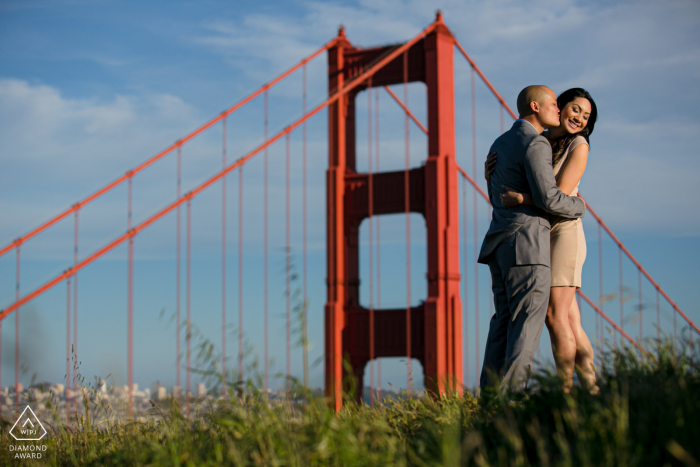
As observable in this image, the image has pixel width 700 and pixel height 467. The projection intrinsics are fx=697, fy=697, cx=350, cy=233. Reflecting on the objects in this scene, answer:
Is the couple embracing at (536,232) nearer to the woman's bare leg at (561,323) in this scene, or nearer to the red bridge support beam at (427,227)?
the woman's bare leg at (561,323)

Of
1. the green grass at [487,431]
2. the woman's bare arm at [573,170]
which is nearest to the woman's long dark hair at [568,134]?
the woman's bare arm at [573,170]

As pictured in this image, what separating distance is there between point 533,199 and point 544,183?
85 mm

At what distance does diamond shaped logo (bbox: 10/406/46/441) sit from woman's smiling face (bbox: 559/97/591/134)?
2.75 meters

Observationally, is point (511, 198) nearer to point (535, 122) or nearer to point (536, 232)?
point (536, 232)

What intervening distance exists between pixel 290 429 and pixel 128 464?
61 cm

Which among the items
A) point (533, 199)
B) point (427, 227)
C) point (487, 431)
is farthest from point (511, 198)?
point (427, 227)

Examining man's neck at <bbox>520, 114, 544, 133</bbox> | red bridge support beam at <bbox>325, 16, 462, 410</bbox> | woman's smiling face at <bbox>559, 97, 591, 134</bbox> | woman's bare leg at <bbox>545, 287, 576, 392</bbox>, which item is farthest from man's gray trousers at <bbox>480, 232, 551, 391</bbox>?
red bridge support beam at <bbox>325, 16, 462, 410</bbox>

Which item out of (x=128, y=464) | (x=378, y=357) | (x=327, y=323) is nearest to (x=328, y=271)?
(x=327, y=323)

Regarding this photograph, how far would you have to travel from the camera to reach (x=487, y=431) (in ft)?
6.97

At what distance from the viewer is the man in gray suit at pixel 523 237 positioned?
289 cm

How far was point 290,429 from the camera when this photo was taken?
6.15 ft

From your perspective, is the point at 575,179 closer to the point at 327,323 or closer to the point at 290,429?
the point at 290,429

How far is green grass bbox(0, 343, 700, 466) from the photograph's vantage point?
160 cm

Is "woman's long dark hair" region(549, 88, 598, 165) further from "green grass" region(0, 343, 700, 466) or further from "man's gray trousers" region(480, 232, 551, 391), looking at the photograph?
"green grass" region(0, 343, 700, 466)
